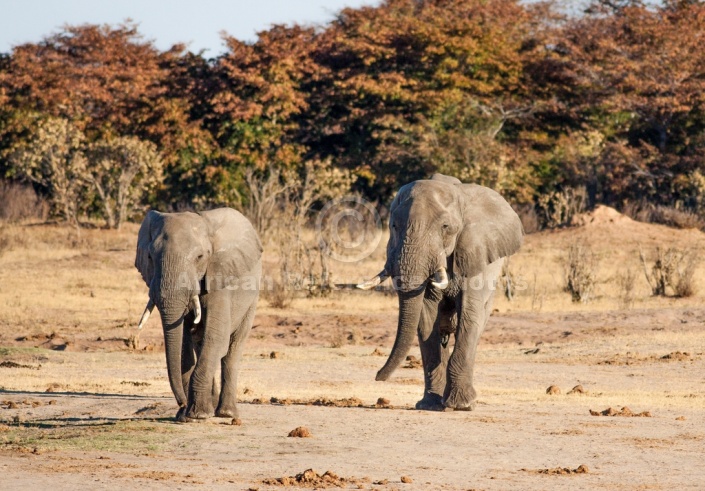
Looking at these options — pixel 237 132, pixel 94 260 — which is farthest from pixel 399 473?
pixel 237 132

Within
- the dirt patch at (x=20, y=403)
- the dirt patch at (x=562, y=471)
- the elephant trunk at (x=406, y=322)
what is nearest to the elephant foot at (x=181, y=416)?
the elephant trunk at (x=406, y=322)

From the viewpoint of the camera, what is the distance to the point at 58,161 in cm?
Answer: 3247

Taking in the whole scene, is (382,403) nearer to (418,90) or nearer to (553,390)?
(553,390)

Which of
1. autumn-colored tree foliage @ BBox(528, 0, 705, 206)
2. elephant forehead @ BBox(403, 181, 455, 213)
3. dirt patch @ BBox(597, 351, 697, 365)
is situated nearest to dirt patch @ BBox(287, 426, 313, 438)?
elephant forehead @ BBox(403, 181, 455, 213)

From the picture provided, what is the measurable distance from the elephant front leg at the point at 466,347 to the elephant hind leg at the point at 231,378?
201 centimetres

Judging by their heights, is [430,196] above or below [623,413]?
above

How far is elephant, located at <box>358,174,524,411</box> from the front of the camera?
40.1 feet

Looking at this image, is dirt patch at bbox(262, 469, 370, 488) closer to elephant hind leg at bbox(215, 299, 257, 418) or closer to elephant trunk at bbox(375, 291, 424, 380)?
elephant hind leg at bbox(215, 299, 257, 418)

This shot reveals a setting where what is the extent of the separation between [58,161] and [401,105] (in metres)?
9.76

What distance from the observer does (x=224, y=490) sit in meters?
9.09

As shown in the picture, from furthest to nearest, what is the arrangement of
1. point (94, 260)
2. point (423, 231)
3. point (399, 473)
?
1. point (94, 260)
2. point (423, 231)
3. point (399, 473)

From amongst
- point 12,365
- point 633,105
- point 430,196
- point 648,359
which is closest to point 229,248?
point 430,196

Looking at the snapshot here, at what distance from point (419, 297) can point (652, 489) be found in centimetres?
350

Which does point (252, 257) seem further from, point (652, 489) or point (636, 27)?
point (636, 27)
